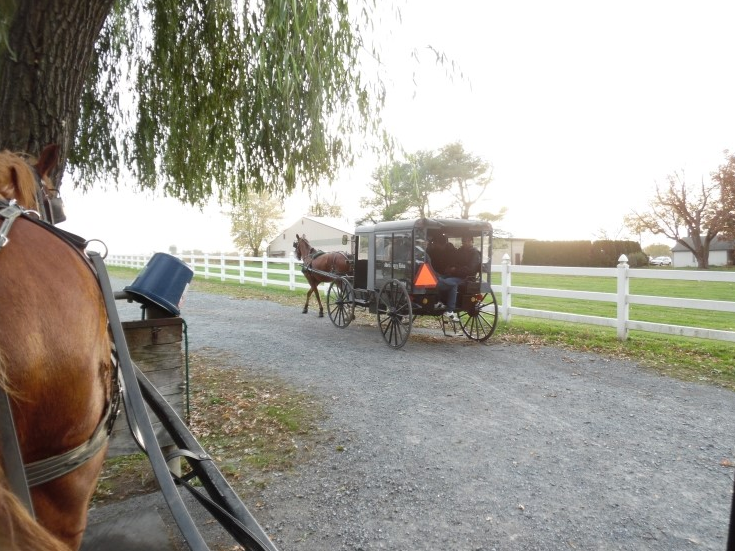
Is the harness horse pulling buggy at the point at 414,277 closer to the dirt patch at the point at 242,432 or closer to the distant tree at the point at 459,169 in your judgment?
the dirt patch at the point at 242,432

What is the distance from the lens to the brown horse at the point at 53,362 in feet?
3.56

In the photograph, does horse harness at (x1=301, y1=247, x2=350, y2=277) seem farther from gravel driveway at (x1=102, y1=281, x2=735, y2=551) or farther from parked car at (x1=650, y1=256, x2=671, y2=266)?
parked car at (x1=650, y1=256, x2=671, y2=266)

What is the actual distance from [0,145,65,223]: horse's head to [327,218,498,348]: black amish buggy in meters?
5.54

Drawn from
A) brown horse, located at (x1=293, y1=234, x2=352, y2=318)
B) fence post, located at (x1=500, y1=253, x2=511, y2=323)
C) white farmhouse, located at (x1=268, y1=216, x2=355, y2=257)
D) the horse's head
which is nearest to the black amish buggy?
fence post, located at (x1=500, y1=253, x2=511, y2=323)

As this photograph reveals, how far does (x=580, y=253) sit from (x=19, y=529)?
1319 inches

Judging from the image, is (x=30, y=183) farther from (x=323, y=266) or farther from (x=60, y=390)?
(x=323, y=266)

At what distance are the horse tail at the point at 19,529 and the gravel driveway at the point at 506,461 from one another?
1.79 metres

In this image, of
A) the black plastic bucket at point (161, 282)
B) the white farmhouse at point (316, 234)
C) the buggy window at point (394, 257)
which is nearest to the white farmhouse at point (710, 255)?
the white farmhouse at point (316, 234)

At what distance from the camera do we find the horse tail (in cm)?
81

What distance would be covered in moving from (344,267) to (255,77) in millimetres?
6481

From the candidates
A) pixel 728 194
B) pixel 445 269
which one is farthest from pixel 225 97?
pixel 728 194

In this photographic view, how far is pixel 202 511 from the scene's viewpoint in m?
Result: 2.70

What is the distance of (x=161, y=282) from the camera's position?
2.74m

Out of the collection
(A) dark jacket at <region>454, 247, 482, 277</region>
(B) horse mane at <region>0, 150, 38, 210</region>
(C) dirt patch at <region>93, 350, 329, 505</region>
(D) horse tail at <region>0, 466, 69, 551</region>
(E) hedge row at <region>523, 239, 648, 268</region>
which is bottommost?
(C) dirt patch at <region>93, 350, 329, 505</region>
